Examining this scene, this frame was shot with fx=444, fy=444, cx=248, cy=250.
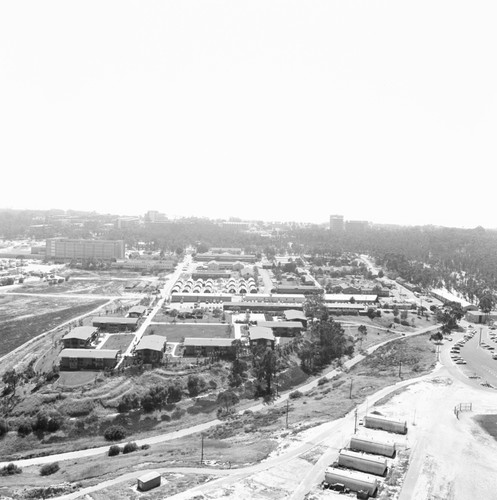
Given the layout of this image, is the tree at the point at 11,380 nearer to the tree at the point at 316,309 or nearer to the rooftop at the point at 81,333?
the rooftop at the point at 81,333

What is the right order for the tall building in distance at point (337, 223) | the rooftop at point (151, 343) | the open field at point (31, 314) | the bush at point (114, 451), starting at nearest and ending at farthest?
the bush at point (114, 451), the rooftop at point (151, 343), the open field at point (31, 314), the tall building in distance at point (337, 223)

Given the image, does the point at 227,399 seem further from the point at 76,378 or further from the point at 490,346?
the point at 490,346

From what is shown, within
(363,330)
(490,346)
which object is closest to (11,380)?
(363,330)

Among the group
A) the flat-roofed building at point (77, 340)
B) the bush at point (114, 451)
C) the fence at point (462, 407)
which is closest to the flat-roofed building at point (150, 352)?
the flat-roofed building at point (77, 340)

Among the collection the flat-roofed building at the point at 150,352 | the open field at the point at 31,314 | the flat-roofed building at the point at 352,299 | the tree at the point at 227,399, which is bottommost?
the tree at the point at 227,399

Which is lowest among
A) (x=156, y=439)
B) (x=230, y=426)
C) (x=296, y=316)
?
(x=156, y=439)

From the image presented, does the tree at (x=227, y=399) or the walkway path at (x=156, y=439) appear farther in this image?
the tree at (x=227, y=399)
